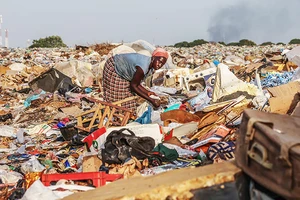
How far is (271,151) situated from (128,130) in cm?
301

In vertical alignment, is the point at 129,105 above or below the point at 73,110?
above

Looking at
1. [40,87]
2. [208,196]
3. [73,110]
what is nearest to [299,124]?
[208,196]

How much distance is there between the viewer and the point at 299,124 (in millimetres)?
1910

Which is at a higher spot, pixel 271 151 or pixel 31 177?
pixel 271 151

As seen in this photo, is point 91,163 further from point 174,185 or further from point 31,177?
point 174,185

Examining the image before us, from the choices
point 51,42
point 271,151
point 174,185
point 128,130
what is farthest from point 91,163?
point 51,42

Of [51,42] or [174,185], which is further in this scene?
[51,42]

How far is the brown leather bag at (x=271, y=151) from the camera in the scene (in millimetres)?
1562

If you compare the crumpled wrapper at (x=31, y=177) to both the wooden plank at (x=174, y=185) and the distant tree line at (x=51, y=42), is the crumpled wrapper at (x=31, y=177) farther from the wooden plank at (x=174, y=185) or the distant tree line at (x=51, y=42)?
the distant tree line at (x=51, y=42)

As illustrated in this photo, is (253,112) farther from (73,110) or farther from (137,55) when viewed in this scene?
(73,110)

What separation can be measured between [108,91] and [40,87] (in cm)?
467

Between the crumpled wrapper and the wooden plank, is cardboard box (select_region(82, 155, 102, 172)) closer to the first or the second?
the crumpled wrapper

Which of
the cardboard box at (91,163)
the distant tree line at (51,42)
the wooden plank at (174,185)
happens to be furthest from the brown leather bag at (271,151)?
the distant tree line at (51,42)

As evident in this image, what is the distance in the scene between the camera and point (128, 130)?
15.0 ft
